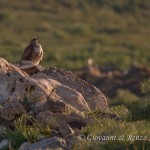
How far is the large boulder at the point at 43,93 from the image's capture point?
1091 cm

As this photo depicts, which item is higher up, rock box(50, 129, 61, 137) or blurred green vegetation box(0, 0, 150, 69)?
rock box(50, 129, 61, 137)

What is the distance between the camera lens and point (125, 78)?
118 feet

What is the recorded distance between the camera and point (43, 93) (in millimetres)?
11195

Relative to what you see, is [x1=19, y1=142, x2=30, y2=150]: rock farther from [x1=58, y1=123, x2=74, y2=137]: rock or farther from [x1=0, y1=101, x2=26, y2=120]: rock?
[x1=0, y1=101, x2=26, y2=120]: rock

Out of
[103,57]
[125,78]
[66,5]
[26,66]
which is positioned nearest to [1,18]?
[66,5]

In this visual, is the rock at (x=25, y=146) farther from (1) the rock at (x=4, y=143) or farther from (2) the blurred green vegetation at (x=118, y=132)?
(2) the blurred green vegetation at (x=118, y=132)

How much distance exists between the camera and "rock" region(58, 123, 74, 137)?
33.4ft

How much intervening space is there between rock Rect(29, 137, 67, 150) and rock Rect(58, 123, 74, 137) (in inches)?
16.0

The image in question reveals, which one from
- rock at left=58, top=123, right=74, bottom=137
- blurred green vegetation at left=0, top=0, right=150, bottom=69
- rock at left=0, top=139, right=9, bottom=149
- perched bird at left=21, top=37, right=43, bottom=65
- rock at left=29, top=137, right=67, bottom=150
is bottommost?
blurred green vegetation at left=0, top=0, right=150, bottom=69

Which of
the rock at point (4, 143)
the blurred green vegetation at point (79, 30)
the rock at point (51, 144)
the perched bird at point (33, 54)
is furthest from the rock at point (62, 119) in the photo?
the blurred green vegetation at point (79, 30)

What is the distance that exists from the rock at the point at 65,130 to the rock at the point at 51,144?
41 centimetres

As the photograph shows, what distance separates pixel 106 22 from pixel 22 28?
9.09 m

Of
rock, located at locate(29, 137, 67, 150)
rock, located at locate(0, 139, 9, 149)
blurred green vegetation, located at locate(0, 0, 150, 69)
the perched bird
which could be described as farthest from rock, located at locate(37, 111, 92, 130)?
blurred green vegetation, located at locate(0, 0, 150, 69)

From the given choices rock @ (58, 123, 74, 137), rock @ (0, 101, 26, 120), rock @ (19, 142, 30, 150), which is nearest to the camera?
rock @ (19, 142, 30, 150)
